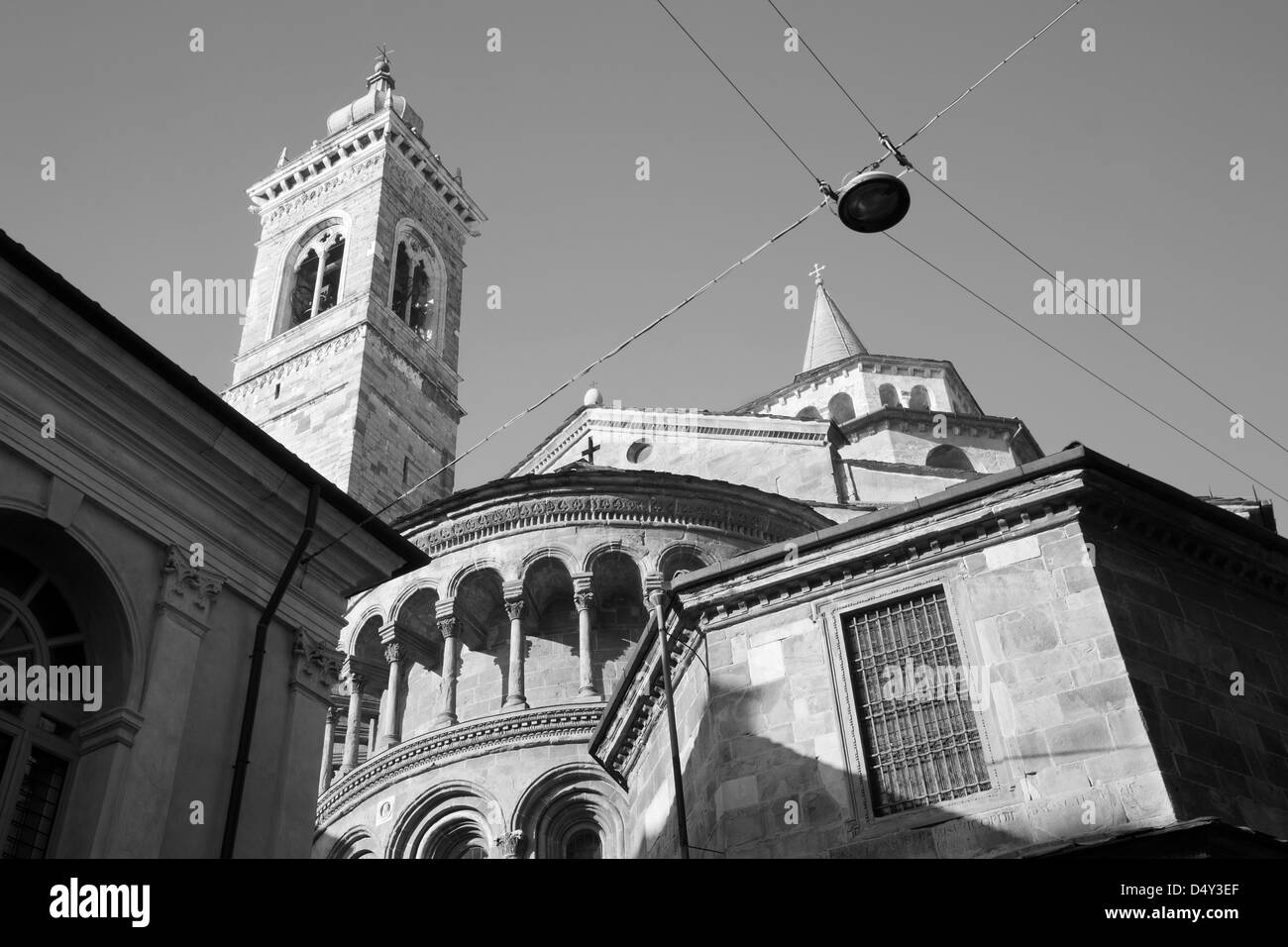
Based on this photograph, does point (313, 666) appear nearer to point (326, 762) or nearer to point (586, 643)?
point (586, 643)

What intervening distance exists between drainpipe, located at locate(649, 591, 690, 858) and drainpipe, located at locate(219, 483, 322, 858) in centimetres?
444

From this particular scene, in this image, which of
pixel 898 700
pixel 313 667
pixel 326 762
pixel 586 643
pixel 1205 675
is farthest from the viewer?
pixel 326 762

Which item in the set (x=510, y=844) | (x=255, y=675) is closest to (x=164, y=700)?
(x=255, y=675)

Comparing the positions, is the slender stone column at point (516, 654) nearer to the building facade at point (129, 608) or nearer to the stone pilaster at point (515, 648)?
the stone pilaster at point (515, 648)

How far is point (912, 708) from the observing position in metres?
13.4

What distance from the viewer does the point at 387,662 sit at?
24.1m

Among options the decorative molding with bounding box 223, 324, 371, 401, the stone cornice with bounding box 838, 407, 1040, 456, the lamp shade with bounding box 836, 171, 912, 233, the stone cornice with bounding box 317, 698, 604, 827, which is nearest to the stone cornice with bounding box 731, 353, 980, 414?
the stone cornice with bounding box 838, 407, 1040, 456

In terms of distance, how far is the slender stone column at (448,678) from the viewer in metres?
22.2

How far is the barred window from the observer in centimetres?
1281

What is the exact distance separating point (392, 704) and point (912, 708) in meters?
12.1
